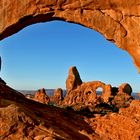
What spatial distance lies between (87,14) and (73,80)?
6888 centimetres

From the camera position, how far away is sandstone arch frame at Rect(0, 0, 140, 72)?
1838 cm

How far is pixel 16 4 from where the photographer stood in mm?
18656

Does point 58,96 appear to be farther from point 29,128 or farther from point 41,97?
point 29,128

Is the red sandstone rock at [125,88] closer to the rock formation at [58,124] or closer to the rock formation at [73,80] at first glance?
the rock formation at [73,80]

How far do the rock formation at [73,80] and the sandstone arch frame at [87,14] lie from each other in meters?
66.4

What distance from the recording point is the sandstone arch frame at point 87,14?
18375 mm

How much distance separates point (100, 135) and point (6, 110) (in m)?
4.86

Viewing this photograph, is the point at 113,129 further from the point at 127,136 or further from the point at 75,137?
the point at 75,137

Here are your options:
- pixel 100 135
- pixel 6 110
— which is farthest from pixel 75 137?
pixel 6 110

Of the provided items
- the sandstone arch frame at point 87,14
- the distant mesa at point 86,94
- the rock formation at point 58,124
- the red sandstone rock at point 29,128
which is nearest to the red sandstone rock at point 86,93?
the distant mesa at point 86,94

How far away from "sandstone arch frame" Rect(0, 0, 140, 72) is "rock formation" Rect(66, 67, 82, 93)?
66375 mm

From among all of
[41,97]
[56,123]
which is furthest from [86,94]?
[56,123]

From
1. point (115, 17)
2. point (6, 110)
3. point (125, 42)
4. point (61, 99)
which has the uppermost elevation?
point (115, 17)

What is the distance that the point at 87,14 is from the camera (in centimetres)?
1856
